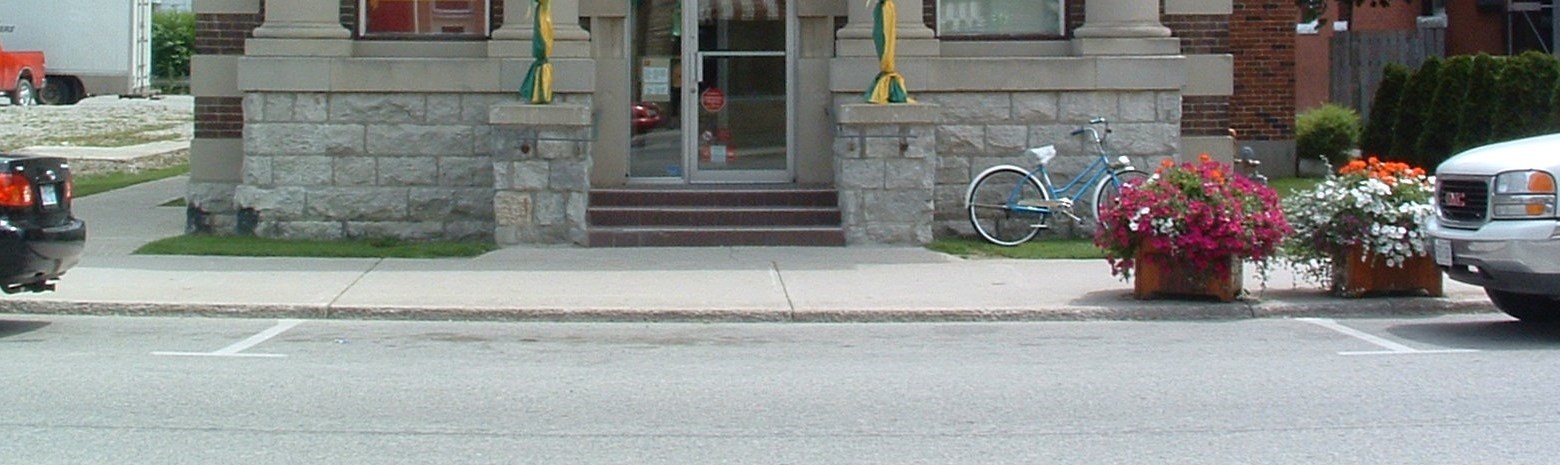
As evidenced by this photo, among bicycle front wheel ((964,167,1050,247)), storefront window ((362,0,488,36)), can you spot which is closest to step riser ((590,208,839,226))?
bicycle front wheel ((964,167,1050,247))

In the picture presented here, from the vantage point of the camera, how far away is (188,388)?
8.66 m

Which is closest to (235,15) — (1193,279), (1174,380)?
(1193,279)

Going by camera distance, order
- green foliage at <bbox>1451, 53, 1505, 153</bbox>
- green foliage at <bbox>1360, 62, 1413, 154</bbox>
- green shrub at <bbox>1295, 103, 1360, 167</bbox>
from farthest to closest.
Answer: green shrub at <bbox>1295, 103, 1360, 167</bbox>, green foliage at <bbox>1360, 62, 1413, 154</bbox>, green foliage at <bbox>1451, 53, 1505, 153</bbox>

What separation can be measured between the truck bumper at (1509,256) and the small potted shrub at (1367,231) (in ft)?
3.81

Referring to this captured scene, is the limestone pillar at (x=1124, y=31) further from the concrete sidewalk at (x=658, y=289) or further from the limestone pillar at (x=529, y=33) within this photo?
the limestone pillar at (x=529, y=33)

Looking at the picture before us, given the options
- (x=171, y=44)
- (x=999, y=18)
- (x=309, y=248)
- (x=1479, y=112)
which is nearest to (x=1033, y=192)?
(x=999, y=18)

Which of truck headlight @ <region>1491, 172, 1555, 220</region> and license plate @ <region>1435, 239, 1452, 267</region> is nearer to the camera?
truck headlight @ <region>1491, 172, 1555, 220</region>

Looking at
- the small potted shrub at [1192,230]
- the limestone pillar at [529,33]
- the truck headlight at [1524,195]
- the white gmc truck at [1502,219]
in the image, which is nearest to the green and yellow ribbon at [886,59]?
the limestone pillar at [529,33]

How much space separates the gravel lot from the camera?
3089cm

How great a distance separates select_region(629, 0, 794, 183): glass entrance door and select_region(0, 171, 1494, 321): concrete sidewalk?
5.83 feet

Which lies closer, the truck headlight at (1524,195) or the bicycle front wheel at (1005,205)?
the truck headlight at (1524,195)

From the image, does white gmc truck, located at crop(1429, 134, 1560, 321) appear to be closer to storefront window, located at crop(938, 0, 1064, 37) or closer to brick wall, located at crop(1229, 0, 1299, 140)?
storefront window, located at crop(938, 0, 1064, 37)

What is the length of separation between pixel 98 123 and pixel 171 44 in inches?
1211

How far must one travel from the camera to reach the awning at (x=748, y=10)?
1614 centimetres
